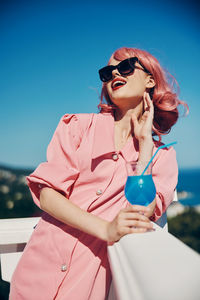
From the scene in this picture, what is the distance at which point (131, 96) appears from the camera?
6.42 feet

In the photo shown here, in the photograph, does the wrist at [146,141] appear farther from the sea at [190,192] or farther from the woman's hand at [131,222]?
the sea at [190,192]

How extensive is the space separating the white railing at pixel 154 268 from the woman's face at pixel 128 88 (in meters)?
1.10

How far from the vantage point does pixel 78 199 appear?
162cm

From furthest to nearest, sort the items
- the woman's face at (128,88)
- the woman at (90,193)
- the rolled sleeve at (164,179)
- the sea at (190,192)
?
the sea at (190,192)
the woman's face at (128,88)
the rolled sleeve at (164,179)
the woman at (90,193)

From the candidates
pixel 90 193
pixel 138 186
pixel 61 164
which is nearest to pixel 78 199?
pixel 90 193

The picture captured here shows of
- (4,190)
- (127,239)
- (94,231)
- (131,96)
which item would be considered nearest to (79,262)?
(94,231)

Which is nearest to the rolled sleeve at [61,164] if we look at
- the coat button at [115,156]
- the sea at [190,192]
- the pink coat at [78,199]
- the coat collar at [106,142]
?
the pink coat at [78,199]

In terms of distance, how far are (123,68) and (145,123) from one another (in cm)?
49

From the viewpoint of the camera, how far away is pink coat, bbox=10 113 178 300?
57.5 inches

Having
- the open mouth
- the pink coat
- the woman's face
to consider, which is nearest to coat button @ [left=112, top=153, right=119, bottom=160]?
the pink coat

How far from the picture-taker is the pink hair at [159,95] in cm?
208

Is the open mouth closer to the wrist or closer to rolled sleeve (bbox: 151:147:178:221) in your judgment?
the wrist

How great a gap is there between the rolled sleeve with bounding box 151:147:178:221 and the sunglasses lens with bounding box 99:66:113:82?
779mm

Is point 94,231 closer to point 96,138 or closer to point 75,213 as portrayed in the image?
point 75,213
